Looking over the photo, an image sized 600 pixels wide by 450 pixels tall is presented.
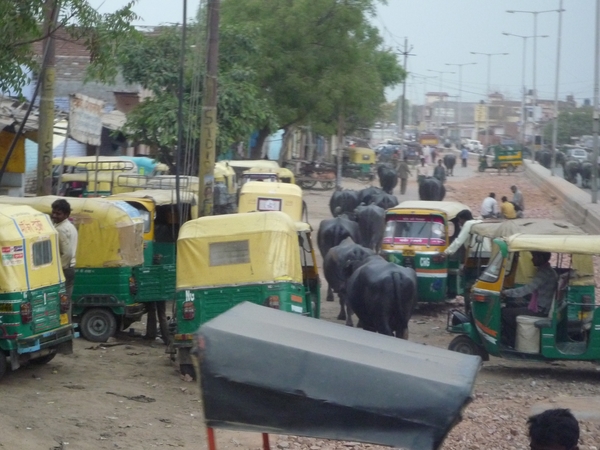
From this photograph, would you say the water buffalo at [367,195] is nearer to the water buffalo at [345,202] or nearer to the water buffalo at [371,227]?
the water buffalo at [345,202]

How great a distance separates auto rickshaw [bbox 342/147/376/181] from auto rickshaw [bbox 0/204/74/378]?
A: 42071mm

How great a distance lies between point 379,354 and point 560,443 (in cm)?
88

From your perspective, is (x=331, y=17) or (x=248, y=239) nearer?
(x=248, y=239)

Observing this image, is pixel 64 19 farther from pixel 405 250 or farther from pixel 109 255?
pixel 405 250

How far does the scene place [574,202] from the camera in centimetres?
3419

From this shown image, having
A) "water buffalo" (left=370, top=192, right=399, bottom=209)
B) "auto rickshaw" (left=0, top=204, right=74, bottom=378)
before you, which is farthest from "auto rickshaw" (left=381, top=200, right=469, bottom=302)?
"water buffalo" (left=370, top=192, right=399, bottom=209)

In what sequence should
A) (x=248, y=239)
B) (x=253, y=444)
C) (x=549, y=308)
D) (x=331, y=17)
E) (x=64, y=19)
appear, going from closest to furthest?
(x=253, y=444), (x=64, y=19), (x=248, y=239), (x=549, y=308), (x=331, y=17)

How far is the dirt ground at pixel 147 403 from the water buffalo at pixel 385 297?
4.24 feet

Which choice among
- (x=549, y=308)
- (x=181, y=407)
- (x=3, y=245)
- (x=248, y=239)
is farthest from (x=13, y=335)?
(x=549, y=308)

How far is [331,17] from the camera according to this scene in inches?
1457

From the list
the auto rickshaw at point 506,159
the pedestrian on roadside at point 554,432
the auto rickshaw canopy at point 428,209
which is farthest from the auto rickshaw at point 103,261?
the auto rickshaw at point 506,159

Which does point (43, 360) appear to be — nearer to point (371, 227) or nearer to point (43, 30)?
point (43, 30)

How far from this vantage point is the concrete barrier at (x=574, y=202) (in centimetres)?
2861

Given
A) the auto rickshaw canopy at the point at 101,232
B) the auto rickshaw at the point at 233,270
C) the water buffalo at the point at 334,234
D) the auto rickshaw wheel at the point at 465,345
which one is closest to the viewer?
the auto rickshaw at the point at 233,270
